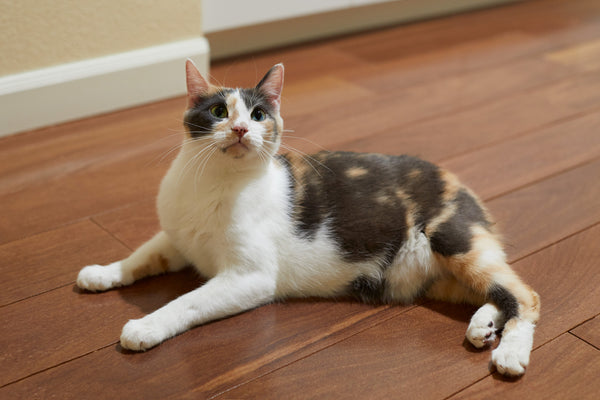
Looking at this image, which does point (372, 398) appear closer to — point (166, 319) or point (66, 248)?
point (166, 319)

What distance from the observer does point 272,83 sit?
4.54ft

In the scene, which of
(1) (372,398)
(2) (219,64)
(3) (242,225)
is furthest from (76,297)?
(2) (219,64)

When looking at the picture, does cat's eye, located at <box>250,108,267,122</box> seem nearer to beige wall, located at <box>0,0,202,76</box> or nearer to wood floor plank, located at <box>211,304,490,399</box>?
wood floor plank, located at <box>211,304,490,399</box>

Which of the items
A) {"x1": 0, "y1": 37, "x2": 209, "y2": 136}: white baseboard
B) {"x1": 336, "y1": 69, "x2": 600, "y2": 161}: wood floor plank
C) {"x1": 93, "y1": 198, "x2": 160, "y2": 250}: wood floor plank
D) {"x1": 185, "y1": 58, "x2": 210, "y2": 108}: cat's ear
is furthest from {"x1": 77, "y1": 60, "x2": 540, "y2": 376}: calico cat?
{"x1": 0, "y1": 37, "x2": 209, "y2": 136}: white baseboard

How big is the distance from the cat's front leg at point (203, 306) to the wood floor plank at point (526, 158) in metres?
0.76

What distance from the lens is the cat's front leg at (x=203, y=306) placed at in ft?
4.15

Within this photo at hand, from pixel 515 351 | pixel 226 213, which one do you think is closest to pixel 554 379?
pixel 515 351

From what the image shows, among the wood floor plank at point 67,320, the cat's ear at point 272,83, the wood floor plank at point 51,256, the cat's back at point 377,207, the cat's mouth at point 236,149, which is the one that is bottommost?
Result: the wood floor plank at point 67,320

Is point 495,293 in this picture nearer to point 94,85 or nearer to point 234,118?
point 234,118

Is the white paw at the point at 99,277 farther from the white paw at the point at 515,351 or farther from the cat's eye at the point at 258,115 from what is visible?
the white paw at the point at 515,351

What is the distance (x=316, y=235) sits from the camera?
4.59ft

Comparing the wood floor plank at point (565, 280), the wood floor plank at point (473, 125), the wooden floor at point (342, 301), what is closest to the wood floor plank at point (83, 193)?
the wooden floor at point (342, 301)

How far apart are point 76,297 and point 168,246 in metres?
0.21

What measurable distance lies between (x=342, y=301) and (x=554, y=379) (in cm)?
43
